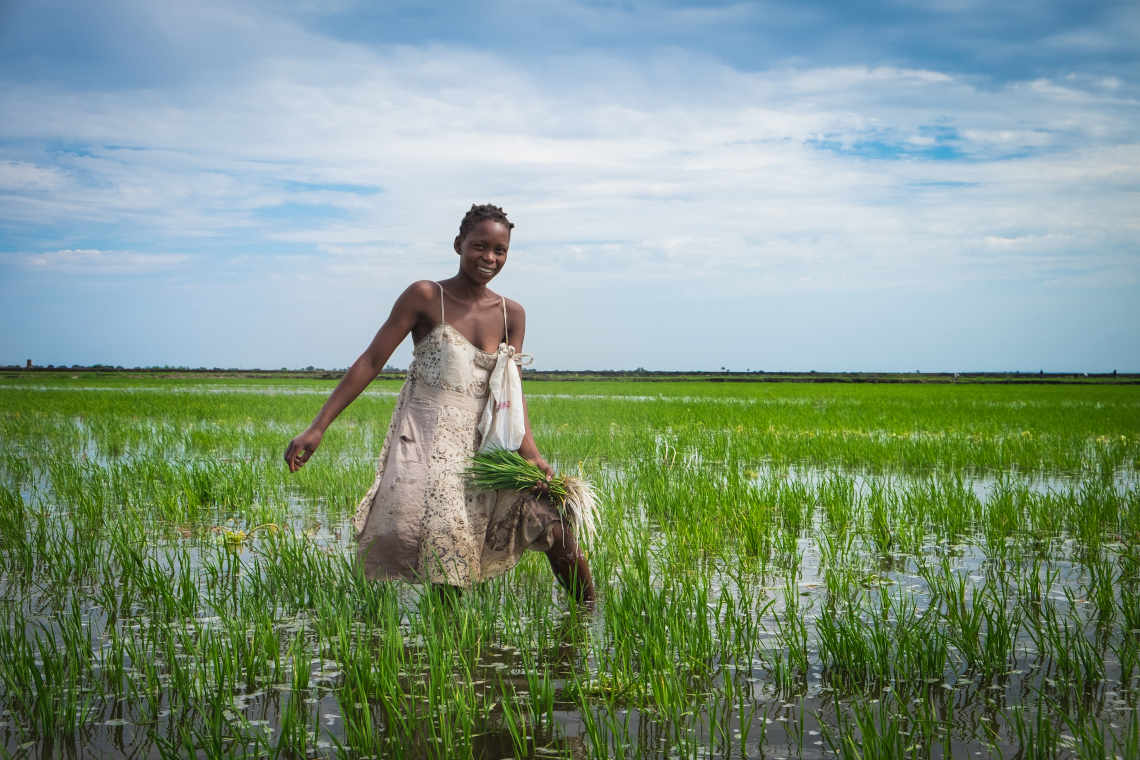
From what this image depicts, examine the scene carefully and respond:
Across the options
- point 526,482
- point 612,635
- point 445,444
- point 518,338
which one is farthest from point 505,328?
point 612,635

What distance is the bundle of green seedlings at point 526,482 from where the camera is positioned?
294 cm

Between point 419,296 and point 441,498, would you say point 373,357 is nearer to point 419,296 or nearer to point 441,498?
point 419,296

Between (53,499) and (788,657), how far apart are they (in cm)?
565

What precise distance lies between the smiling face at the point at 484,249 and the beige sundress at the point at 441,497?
15 cm

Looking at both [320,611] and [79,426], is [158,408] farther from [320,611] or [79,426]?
[320,611]

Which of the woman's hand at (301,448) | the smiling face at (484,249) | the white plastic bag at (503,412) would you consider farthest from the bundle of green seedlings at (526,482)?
the smiling face at (484,249)

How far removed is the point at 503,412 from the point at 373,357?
522 mm

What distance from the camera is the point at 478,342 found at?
3.04 m

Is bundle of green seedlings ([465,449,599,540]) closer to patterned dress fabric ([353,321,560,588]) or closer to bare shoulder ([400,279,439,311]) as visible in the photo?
patterned dress fabric ([353,321,560,588])

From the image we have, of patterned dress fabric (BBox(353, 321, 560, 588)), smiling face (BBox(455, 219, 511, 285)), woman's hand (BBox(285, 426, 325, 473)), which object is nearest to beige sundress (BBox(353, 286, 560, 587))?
patterned dress fabric (BBox(353, 321, 560, 588))

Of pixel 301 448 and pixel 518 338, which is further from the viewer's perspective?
pixel 518 338

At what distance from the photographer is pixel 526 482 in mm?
2941

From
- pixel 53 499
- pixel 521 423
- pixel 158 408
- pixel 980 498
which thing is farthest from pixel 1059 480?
pixel 158 408

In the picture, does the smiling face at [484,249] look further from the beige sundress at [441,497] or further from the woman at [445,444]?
the beige sundress at [441,497]
